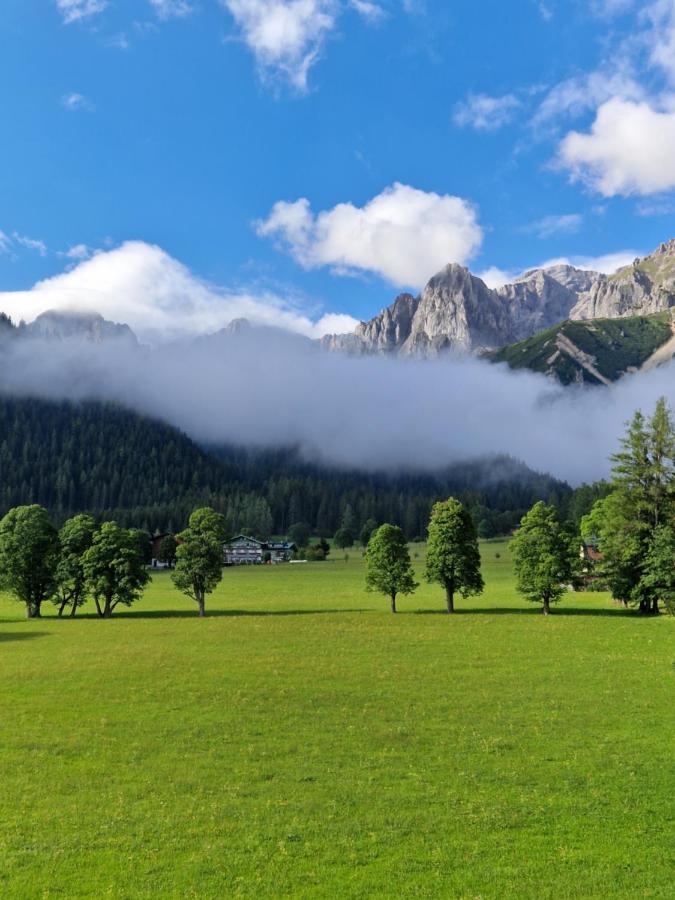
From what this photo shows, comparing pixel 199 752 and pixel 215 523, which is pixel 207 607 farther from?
pixel 199 752

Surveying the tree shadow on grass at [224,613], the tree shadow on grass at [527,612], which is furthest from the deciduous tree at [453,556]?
the tree shadow on grass at [224,613]

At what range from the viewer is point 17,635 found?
223 ft

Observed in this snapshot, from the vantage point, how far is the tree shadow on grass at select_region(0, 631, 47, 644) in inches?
2562

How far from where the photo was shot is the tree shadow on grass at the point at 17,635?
65.1 m

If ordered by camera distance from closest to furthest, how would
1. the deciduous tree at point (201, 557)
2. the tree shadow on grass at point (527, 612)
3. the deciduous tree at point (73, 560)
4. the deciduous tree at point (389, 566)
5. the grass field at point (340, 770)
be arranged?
the grass field at point (340, 770)
the tree shadow on grass at point (527, 612)
the deciduous tree at point (73, 560)
the deciduous tree at point (201, 557)
the deciduous tree at point (389, 566)

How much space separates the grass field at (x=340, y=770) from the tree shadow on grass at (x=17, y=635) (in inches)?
270

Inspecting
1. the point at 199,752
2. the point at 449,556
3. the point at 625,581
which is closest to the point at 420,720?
the point at 199,752

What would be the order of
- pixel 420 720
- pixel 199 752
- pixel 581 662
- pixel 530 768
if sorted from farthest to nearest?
pixel 581 662 < pixel 420 720 < pixel 199 752 < pixel 530 768

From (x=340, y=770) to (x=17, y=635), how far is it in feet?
176

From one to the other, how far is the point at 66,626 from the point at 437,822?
64290mm

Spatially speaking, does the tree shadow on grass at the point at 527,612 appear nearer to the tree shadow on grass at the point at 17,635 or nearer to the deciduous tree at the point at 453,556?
the deciduous tree at the point at 453,556

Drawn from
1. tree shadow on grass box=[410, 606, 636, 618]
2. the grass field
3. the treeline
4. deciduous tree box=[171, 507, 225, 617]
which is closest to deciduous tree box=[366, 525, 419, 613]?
the treeline

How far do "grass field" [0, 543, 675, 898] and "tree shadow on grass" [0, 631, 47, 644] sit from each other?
22.5ft

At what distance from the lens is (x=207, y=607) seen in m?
95.9
